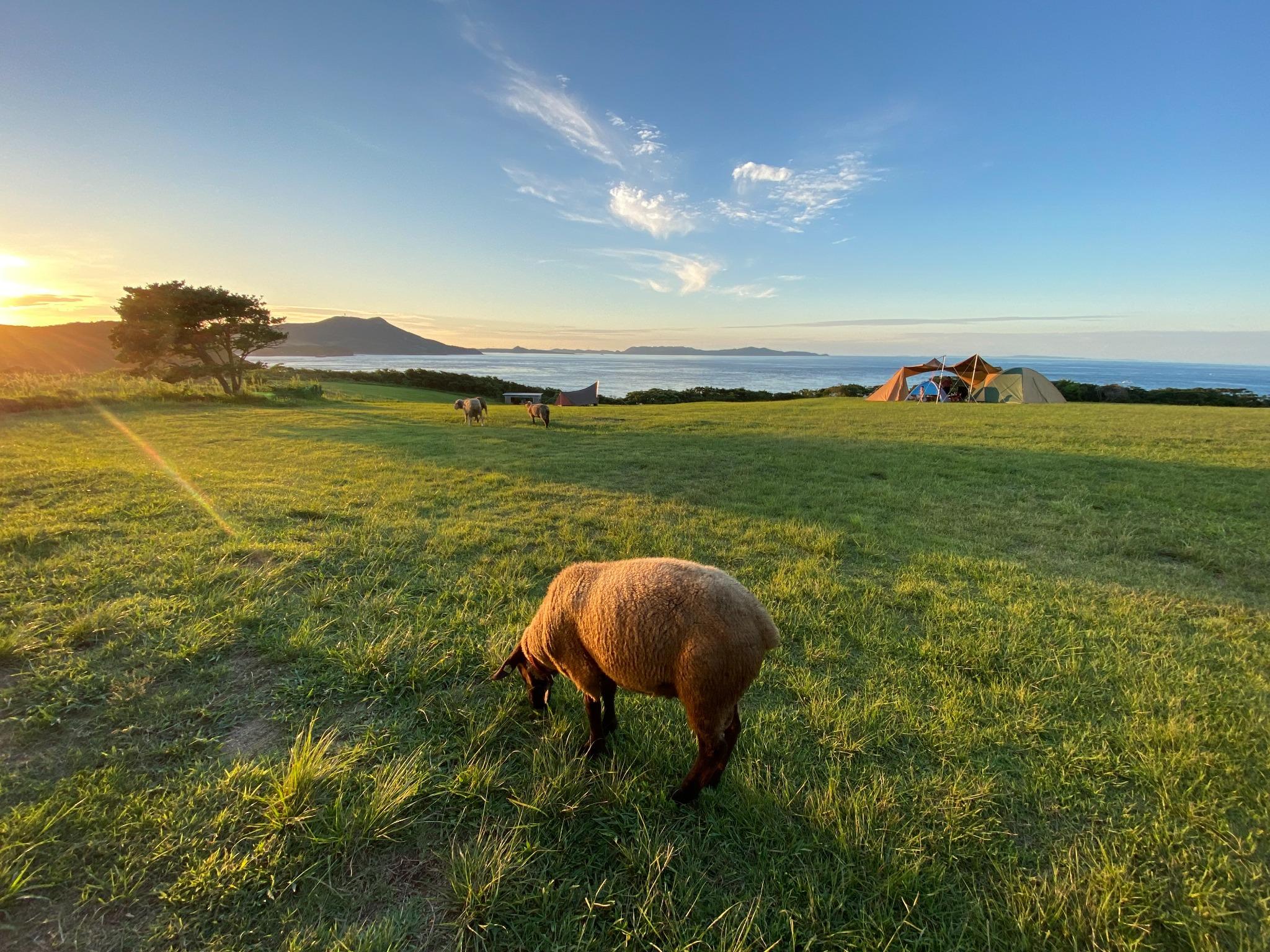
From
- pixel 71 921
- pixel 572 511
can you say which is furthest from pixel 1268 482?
pixel 71 921

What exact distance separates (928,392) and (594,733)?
33701 millimetres

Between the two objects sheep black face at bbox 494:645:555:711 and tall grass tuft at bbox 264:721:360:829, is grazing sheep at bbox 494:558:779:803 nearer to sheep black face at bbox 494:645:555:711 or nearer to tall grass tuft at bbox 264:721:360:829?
sheep black face at bbox 494:645:555:711

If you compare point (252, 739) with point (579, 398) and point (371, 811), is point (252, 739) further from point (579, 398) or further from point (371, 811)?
point (579, 398)

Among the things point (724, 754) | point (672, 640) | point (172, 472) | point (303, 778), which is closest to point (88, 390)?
point (172, 472)

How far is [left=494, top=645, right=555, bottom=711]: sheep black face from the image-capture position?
270 cm

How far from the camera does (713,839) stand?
2135 millimetres

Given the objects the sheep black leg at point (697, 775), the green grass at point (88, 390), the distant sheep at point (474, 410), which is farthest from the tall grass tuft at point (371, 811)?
the green grass at point (88, 390)

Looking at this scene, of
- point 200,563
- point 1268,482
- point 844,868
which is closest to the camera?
point 844,868

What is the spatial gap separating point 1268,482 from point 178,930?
1492cm

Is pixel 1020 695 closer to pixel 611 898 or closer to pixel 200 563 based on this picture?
pixel 611 898

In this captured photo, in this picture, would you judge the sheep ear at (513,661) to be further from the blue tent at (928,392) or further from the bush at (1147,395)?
the bush at (1147,395)

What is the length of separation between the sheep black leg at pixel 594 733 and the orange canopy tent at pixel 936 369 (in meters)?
33.0

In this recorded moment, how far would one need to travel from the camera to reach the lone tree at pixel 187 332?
21.9 meters

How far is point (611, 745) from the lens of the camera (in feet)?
8.63
